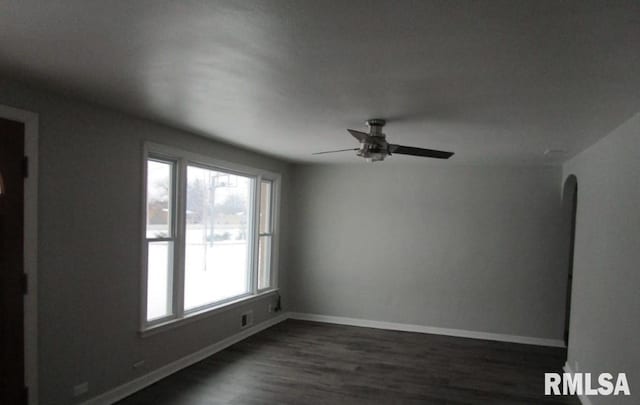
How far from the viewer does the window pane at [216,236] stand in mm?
4680

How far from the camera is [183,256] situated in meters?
4.43

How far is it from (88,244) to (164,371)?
162 cm

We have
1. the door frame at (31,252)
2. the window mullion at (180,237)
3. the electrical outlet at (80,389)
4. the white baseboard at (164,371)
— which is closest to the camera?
the door frame at (31,252)

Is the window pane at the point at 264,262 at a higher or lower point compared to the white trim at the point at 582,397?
higher

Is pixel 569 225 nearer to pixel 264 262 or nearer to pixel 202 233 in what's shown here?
pixel 264 262

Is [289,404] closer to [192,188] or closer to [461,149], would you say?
[192,188]

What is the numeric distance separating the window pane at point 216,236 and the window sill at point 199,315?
11cm

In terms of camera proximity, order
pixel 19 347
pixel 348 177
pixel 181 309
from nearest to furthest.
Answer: pixel 19 347 → pixel 181 309 → pixel 348 177

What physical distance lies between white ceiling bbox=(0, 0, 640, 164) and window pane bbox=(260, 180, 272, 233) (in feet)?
8.87

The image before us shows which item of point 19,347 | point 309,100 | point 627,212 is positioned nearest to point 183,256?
point 19,347

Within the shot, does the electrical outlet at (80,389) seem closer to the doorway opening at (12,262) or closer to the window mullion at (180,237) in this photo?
the doorway opening at (12,262)

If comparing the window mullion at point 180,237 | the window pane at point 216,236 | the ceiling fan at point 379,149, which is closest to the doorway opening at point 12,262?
the window mullion at point 180,237

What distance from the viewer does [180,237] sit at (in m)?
4.35

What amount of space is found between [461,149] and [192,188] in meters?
3.08
